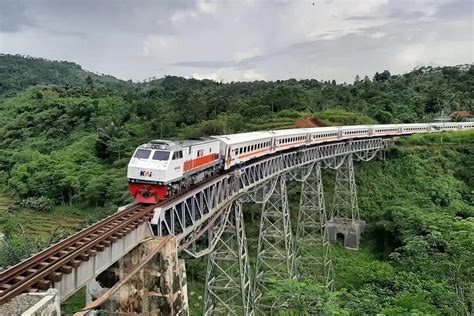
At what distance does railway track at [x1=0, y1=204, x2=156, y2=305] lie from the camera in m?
8.34

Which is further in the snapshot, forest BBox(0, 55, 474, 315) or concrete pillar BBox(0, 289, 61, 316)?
forest BBox(0, 55, 474, 315)

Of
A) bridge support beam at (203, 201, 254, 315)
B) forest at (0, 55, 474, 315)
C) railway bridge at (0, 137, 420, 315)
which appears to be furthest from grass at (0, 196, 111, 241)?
bridge support beam at (203, 201, 254, 315)

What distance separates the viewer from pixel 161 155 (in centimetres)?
1522

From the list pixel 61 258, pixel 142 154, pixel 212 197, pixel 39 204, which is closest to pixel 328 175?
pixel 212 197

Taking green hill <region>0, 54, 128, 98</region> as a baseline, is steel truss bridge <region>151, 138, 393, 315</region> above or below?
below

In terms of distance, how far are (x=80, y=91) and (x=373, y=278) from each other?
73.3 meters

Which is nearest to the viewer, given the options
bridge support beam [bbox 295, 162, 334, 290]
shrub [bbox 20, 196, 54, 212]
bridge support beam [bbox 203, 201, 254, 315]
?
bridge support beam [bbox 203, 201, 254, 315]

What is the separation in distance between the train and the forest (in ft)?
18.1

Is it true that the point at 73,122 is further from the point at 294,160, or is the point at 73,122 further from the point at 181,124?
the point at 294,160

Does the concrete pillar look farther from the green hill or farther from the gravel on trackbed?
the green hill

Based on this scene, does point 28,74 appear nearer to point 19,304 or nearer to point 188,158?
point 188,158

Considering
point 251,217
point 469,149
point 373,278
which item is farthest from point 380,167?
point 373,278

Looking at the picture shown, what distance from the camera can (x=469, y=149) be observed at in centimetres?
4447

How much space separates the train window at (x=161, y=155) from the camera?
15.1m
